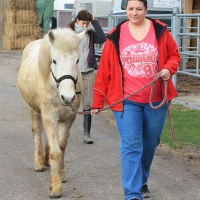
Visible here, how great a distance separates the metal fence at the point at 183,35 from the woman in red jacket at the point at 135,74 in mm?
5733

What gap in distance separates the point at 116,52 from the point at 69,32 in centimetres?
90

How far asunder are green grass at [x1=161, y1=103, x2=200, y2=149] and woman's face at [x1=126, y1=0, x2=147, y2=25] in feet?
10.3

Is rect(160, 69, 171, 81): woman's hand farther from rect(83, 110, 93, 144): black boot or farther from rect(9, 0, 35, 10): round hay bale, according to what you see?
rect(9, 0, 35, 10): round hay bale

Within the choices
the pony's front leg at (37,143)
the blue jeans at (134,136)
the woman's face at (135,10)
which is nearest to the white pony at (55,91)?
the pony's front leg at (37,143)

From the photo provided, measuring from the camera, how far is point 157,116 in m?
5.15

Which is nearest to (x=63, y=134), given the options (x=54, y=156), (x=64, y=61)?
(x=54, y=156)

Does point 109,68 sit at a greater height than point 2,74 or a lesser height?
greater

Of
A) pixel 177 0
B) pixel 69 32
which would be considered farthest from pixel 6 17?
pixel 69 32

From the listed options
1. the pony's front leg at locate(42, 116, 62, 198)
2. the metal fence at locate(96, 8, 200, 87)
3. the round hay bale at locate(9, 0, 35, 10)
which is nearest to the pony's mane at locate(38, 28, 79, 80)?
the pony's front leg at locate(42, 116, 62, 198)

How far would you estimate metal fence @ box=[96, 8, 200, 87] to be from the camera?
→ 11.5 m

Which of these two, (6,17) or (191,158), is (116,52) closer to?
(191,158)

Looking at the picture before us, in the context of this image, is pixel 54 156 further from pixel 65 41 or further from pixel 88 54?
pixel 88 54

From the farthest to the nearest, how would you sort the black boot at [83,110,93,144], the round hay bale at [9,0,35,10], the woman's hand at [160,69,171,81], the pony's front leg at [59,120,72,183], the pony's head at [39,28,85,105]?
1. the round hay bale at [9,0,35,10]
2. the black boot at [83,110,93,144]
3. the pony's front leg at [59,120,72,183]
4. the pony's head at [39,28,85,105]
5. the woman's hand at [160,69,171,81]

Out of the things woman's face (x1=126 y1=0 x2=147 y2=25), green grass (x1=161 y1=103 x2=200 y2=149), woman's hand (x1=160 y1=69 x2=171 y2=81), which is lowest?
green grass (x1=161 y1=103 x2=200 y2=149)
